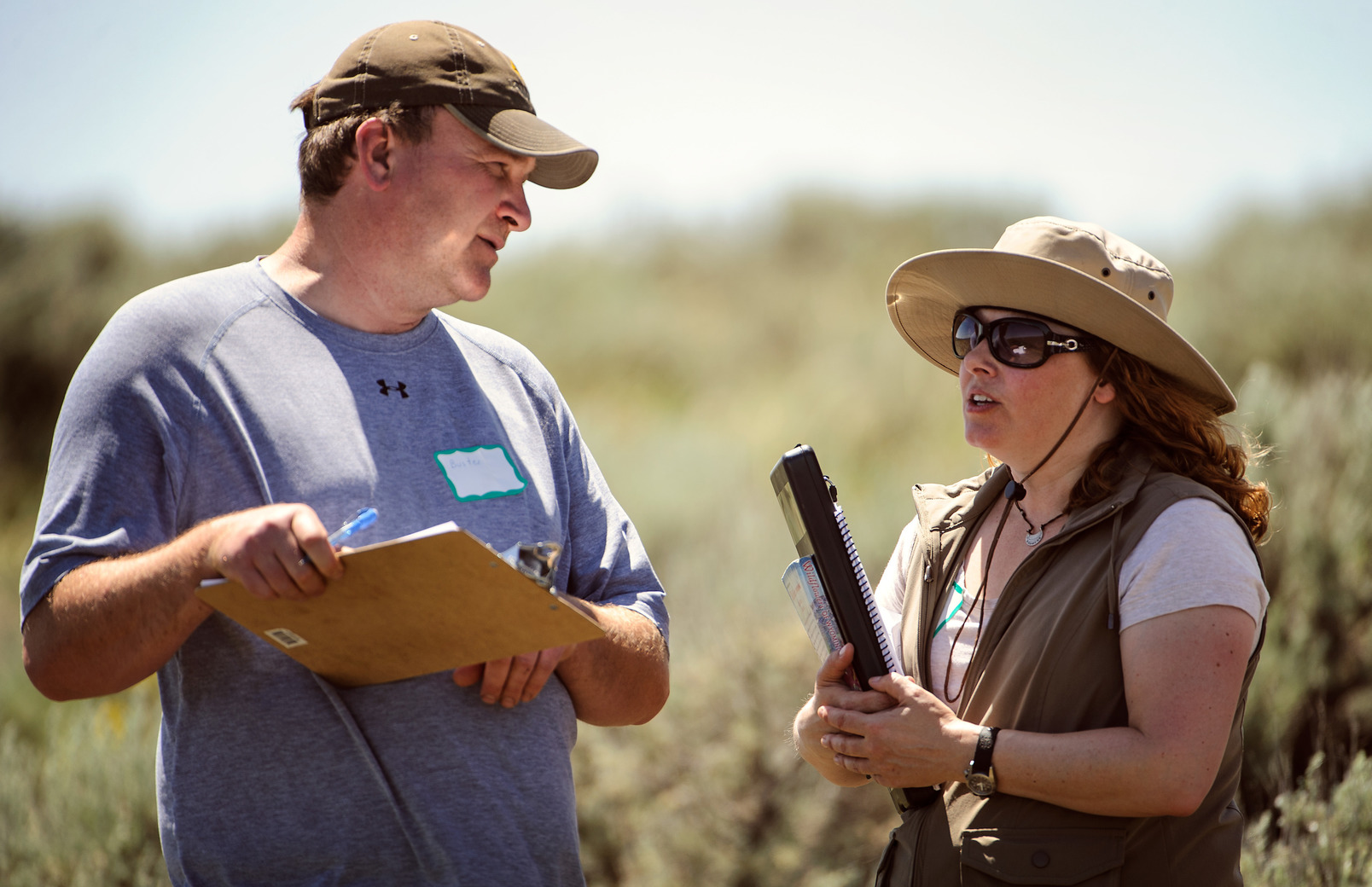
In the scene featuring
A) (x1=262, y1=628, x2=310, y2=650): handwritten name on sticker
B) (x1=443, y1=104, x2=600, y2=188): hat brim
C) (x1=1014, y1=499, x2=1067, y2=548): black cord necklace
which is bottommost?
(x1=262, y1=628, x2=310, y2=650): handwritten name on sticker

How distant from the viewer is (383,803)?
1.83m

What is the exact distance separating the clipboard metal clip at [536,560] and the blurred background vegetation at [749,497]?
2653 millimetres

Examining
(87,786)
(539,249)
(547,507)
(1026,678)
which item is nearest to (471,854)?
(547,507)

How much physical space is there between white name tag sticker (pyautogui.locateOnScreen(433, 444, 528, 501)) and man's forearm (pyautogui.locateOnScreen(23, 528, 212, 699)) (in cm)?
50

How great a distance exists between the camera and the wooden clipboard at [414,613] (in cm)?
150

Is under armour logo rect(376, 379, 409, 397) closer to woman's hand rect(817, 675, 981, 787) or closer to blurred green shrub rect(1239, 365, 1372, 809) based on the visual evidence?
woman's hand rect(817, 675, 981, 787)

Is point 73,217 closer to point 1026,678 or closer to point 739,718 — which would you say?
point 739,718

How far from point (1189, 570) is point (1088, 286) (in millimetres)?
629

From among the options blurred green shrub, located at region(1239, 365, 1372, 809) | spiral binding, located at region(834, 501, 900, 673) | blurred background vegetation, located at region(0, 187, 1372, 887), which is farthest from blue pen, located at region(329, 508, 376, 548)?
blurred green shrub, located at region(1239, 365, 1372, 809)

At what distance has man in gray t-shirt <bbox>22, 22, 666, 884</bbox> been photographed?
1.70 m

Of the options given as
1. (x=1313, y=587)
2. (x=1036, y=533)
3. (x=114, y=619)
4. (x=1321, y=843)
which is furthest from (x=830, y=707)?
(x=1313, y=587)

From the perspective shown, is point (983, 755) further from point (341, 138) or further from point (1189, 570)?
point (341, 138)

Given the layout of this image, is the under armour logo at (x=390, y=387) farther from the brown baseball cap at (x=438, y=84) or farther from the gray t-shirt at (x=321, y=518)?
the brown baseball cap at (x=438, y=84)

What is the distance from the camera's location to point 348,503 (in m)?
1.88
